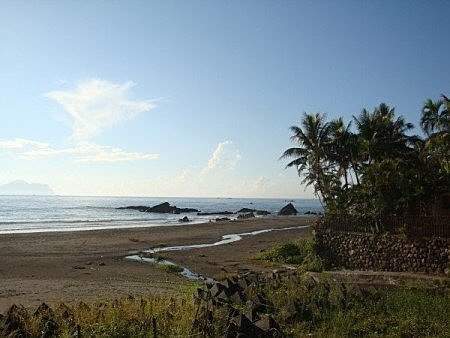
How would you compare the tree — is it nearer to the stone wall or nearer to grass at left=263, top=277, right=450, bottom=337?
the stone wall

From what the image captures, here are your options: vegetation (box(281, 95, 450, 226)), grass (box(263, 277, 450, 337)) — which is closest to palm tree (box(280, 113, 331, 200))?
vegetation (box(281, 95, 450, 226))

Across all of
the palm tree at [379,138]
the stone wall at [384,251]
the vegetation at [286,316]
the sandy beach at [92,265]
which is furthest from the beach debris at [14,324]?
the palm tree at [379,138]

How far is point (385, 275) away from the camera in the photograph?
53.8ft

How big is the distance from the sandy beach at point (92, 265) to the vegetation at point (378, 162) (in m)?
7.01

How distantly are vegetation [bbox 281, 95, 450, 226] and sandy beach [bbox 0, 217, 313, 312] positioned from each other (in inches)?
276

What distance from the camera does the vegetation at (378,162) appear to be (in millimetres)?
19531

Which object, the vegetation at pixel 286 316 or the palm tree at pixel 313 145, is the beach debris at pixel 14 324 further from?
the palm tree at pixel 313 145

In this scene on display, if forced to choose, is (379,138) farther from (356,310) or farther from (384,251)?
(356,310)

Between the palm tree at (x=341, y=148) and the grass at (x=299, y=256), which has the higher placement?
the palm tree at (x=341, y=148)

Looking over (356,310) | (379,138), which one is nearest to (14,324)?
(356,310)

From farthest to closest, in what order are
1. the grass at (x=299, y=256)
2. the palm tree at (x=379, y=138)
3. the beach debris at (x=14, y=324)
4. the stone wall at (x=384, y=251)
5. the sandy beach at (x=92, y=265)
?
the palm tree at (x=379, y=138) < the grass at (x=299, y=256) < the stone wall at (x=384, y=251) < the sandy beach at (x=92, y=265) < the beach debris at (x=14, y=324)

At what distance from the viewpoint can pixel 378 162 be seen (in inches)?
906

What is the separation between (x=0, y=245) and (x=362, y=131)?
30.5m

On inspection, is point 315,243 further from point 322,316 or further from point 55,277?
point 55,277
